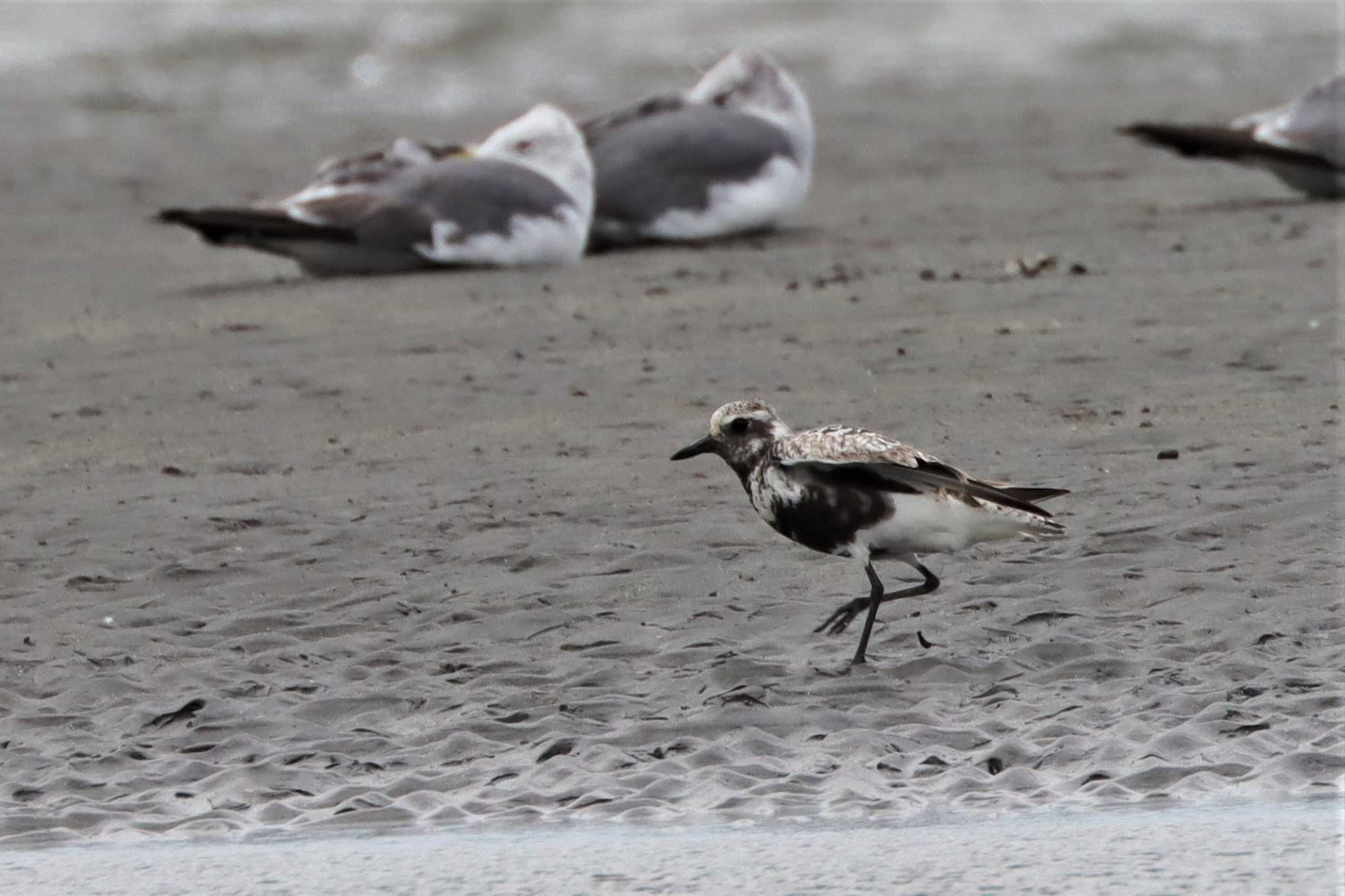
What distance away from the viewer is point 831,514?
5.17 m

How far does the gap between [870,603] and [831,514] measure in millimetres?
216

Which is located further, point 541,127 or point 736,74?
point 736,74

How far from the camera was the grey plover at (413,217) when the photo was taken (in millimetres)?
9453

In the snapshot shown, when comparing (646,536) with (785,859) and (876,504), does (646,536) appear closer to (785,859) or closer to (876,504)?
(876,504)

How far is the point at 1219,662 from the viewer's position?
5059 millimetres

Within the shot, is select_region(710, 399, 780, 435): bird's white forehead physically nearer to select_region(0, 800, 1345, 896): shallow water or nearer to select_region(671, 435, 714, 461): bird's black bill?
select_region(671, 435, 714, 461): bird's black bill

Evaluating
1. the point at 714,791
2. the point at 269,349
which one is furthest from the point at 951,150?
the point at 714,791

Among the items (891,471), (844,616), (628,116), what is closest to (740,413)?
(891,471)

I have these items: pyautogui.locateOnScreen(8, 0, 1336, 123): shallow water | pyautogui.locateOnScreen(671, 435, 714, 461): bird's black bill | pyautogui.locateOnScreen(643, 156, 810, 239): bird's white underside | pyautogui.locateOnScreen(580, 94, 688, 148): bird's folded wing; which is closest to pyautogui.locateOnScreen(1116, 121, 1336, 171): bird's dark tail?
pyautogui.locateOnScreen(643, 156, 810, 239): bird's white underside

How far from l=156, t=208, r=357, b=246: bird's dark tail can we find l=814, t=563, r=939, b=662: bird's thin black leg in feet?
15.0

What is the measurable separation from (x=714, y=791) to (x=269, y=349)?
410 cm

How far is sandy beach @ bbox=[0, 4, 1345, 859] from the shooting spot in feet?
15.1

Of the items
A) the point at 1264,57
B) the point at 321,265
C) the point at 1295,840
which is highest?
the point at 1264,57

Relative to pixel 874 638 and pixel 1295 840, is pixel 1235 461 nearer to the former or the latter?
pixel 874 638
